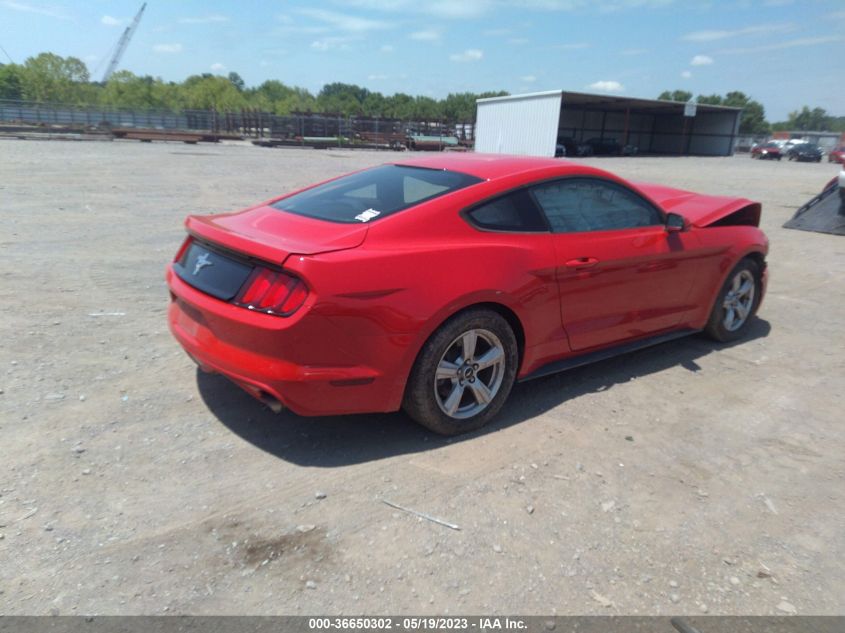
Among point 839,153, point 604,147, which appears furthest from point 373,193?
point 604,147

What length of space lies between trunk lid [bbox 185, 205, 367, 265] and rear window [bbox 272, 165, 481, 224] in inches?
5.2

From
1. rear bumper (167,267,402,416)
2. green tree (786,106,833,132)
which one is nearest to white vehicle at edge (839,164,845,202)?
rear bumper (167,267,402,416)

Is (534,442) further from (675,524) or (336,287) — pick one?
(336,287)

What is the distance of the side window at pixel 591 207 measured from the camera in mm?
3756

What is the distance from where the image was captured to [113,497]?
2758mm

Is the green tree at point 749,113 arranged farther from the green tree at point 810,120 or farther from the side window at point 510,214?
the side window at point 510,214

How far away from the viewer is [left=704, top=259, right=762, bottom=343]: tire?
490 centimetres

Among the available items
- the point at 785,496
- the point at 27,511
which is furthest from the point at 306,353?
the point at 785,496

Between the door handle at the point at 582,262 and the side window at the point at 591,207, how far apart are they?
0.20m

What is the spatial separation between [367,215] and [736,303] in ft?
11.5

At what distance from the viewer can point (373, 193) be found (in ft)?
12.2

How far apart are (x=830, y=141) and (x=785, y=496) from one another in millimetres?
99408

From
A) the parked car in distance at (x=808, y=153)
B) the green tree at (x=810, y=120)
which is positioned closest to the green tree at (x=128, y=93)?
the parked car in distance at (x=808, y=153)

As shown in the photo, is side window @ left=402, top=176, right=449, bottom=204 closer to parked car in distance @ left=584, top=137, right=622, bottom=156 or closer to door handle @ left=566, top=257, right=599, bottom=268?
door handle @ left=566, top=257, right=599, bottom=268
